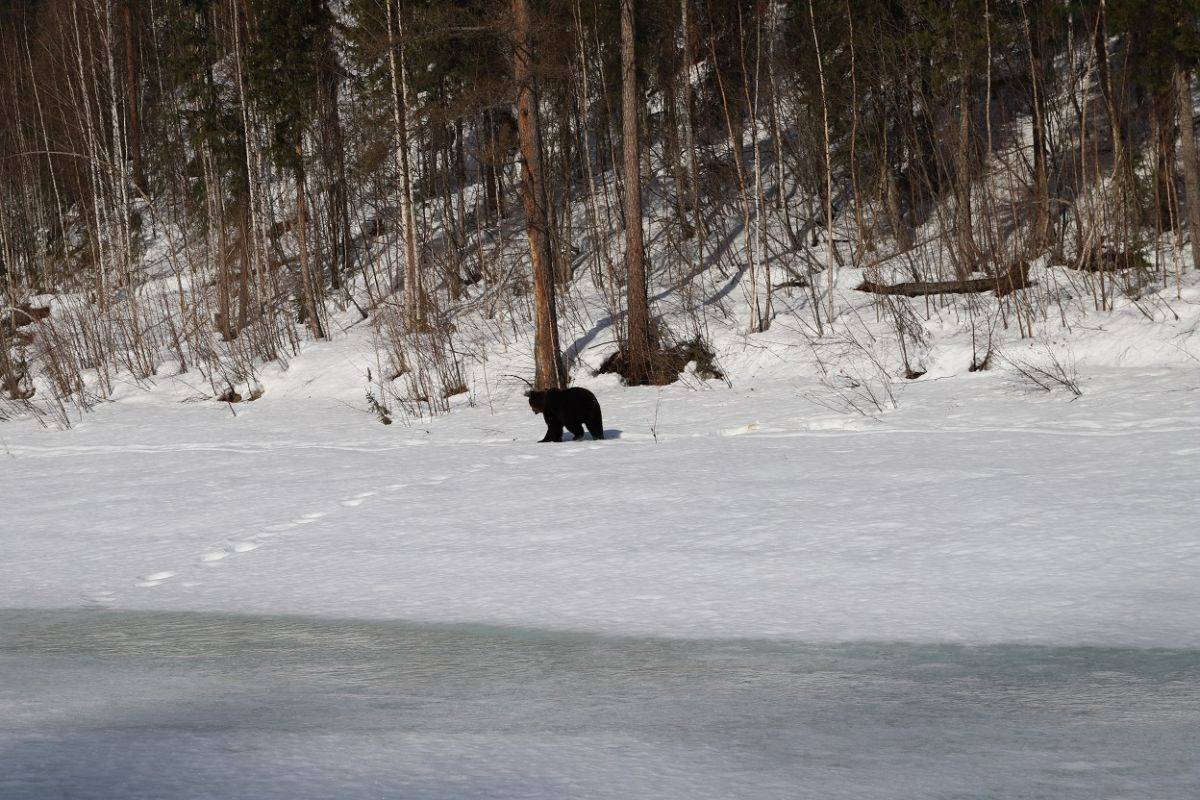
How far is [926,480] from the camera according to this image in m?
6.31

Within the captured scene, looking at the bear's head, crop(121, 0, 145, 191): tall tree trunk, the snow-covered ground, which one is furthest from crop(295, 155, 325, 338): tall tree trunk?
crop(121, 0, 145, 191): tall tree trunk

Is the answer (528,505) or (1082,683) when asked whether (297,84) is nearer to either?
(528,505)

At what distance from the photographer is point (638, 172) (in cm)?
1427

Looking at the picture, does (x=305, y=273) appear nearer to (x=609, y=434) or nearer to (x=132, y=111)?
(x=609, y=434)

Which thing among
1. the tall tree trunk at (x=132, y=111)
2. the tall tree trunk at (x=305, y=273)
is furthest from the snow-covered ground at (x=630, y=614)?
the tall tree trunk at (x=132, y=111)

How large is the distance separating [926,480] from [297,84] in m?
18.8

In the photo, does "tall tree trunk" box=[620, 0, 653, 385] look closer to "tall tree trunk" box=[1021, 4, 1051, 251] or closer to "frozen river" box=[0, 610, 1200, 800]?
"tall tree trunk" box=[1021, 4, 1051, 251]

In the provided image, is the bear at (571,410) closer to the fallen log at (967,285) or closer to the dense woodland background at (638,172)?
the dense woodland background at (638,172)

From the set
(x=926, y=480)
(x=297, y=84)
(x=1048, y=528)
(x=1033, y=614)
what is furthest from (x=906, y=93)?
(x=1033, y=614)

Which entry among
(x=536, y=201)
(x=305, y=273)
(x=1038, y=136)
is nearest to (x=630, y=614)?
(x=536, y=201)

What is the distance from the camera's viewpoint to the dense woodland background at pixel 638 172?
47.0ft

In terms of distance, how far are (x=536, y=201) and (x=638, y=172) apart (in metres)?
1.68

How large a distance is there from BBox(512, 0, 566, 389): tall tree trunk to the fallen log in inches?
177

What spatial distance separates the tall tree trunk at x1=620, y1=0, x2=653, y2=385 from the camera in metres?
14.1
